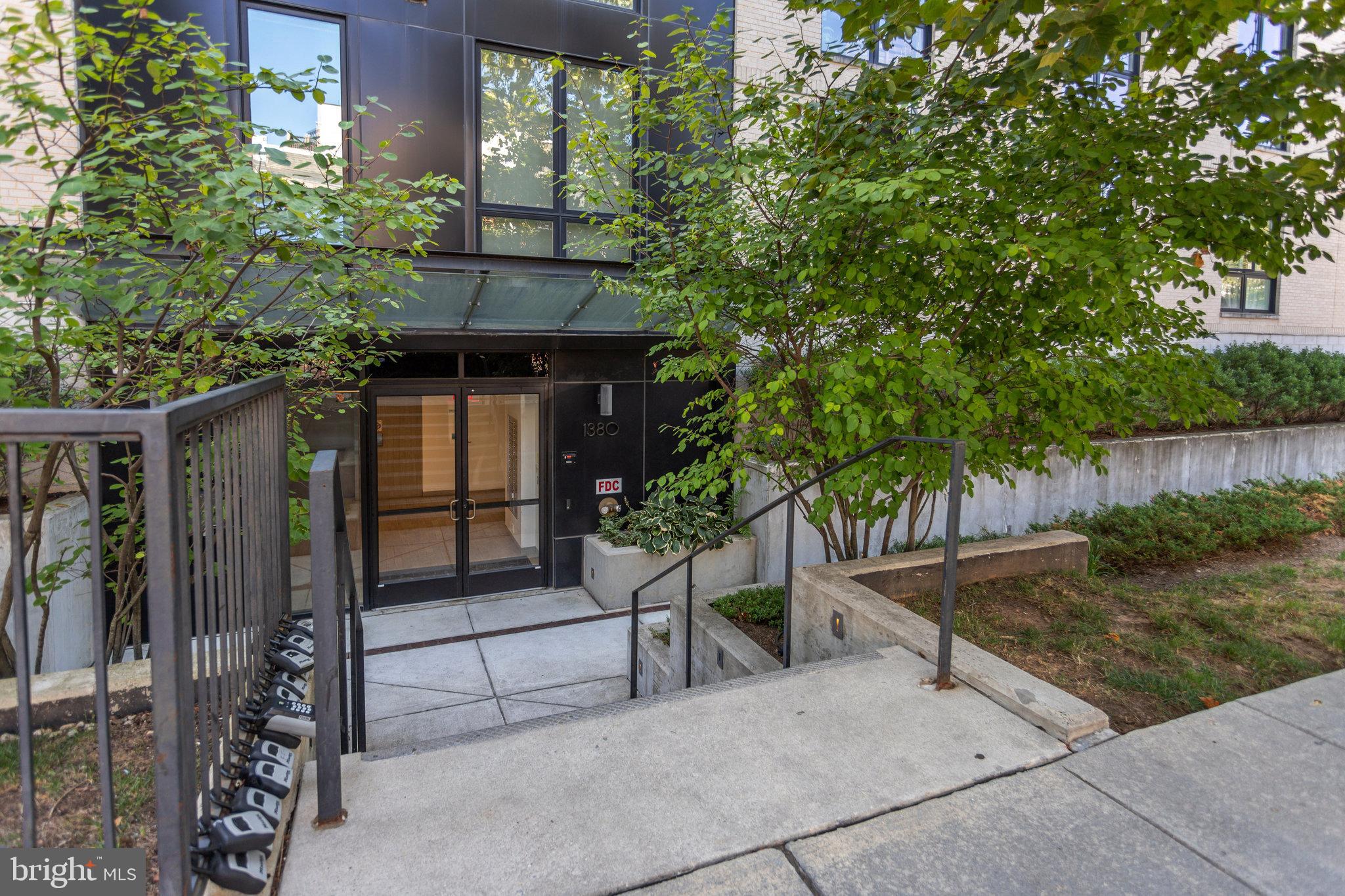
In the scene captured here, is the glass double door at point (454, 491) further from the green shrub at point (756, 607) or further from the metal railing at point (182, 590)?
the metal railing at point (182, 590)

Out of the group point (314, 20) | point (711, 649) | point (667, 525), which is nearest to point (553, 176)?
point (314, 20)

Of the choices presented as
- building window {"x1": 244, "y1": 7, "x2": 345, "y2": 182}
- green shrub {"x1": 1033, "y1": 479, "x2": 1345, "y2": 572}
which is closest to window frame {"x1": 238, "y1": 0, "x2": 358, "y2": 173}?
building window {"x1": 244, "y1": 7, "x2": 345, "y2": 182}

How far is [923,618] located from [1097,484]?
6.28 m

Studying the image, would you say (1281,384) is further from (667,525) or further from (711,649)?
(711,649)

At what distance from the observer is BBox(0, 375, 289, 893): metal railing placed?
1.42m

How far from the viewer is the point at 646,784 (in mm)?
2453

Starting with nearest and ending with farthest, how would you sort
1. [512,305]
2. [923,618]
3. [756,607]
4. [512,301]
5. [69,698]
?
[69,698] → [923,618] → [756,607] → [512,301] → [512,305]

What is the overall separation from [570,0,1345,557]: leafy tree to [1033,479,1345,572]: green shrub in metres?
2.27

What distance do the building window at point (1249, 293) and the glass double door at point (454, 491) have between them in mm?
12114

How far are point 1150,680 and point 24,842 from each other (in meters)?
3.96

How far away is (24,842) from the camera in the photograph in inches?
58.1

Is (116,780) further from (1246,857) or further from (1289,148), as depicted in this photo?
(1289,148)

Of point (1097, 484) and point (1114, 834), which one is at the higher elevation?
point (1097, 484)

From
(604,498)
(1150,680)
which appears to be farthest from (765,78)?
(604,498)
